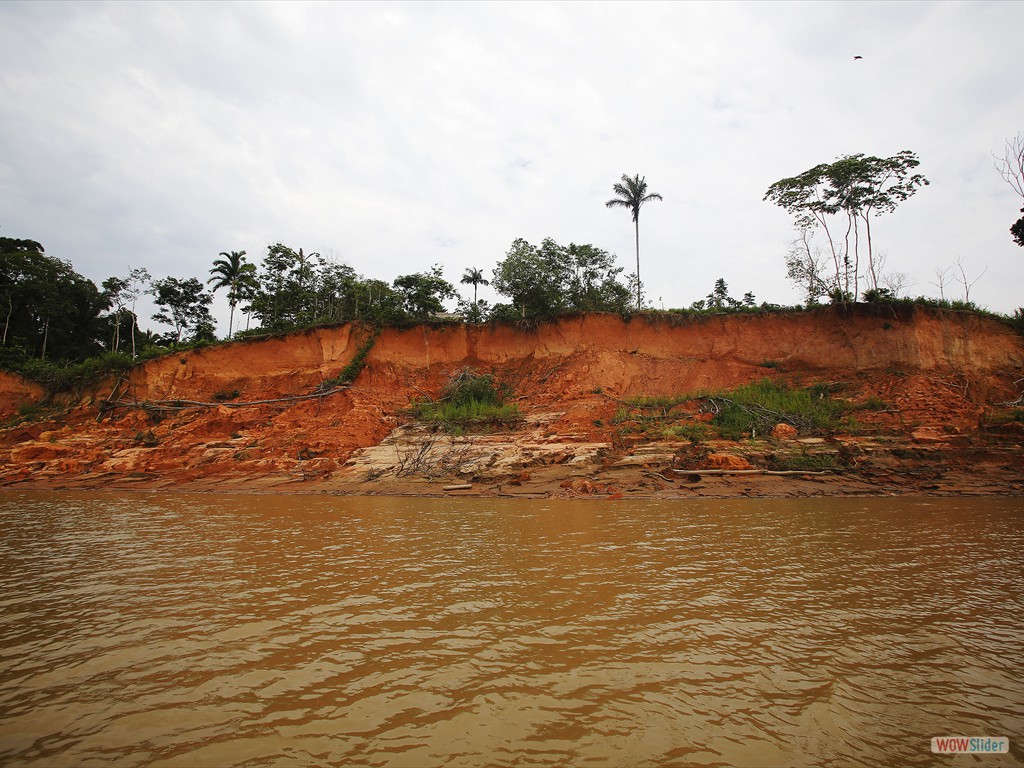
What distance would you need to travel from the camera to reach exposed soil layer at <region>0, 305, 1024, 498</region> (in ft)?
45.0

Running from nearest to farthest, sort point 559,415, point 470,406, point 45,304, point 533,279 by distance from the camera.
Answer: point 559,415
point 470,406
point 533,279
point 45,304

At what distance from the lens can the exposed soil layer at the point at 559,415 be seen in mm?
13703

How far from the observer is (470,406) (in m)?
19.7

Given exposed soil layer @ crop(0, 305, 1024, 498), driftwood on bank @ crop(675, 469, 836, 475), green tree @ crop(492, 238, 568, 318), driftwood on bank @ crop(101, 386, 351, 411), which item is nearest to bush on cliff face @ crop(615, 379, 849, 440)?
exposed soil layer @ crop(0, 305, 1024, 498)

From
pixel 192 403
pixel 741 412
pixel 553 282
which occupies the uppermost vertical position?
pixel 553 282

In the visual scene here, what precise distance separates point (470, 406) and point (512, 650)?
54.1 feet

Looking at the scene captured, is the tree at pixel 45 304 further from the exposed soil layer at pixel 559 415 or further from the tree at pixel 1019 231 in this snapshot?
the tree at pixel 1019 231

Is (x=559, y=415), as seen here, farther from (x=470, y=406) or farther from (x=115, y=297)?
(x=115, y=297)

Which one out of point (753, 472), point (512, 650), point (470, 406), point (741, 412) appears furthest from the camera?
point (470, 406)

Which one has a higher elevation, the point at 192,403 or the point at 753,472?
the point at 192,403

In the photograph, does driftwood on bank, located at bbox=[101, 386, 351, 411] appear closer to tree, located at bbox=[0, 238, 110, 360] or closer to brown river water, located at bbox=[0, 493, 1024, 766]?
tree, located at bbox=[0, 238, 110, 360]

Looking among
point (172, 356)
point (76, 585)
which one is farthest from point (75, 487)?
point (76, 585)

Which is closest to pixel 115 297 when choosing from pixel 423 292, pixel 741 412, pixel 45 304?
pixel 45 304

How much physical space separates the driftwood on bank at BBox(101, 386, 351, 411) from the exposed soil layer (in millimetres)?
101
